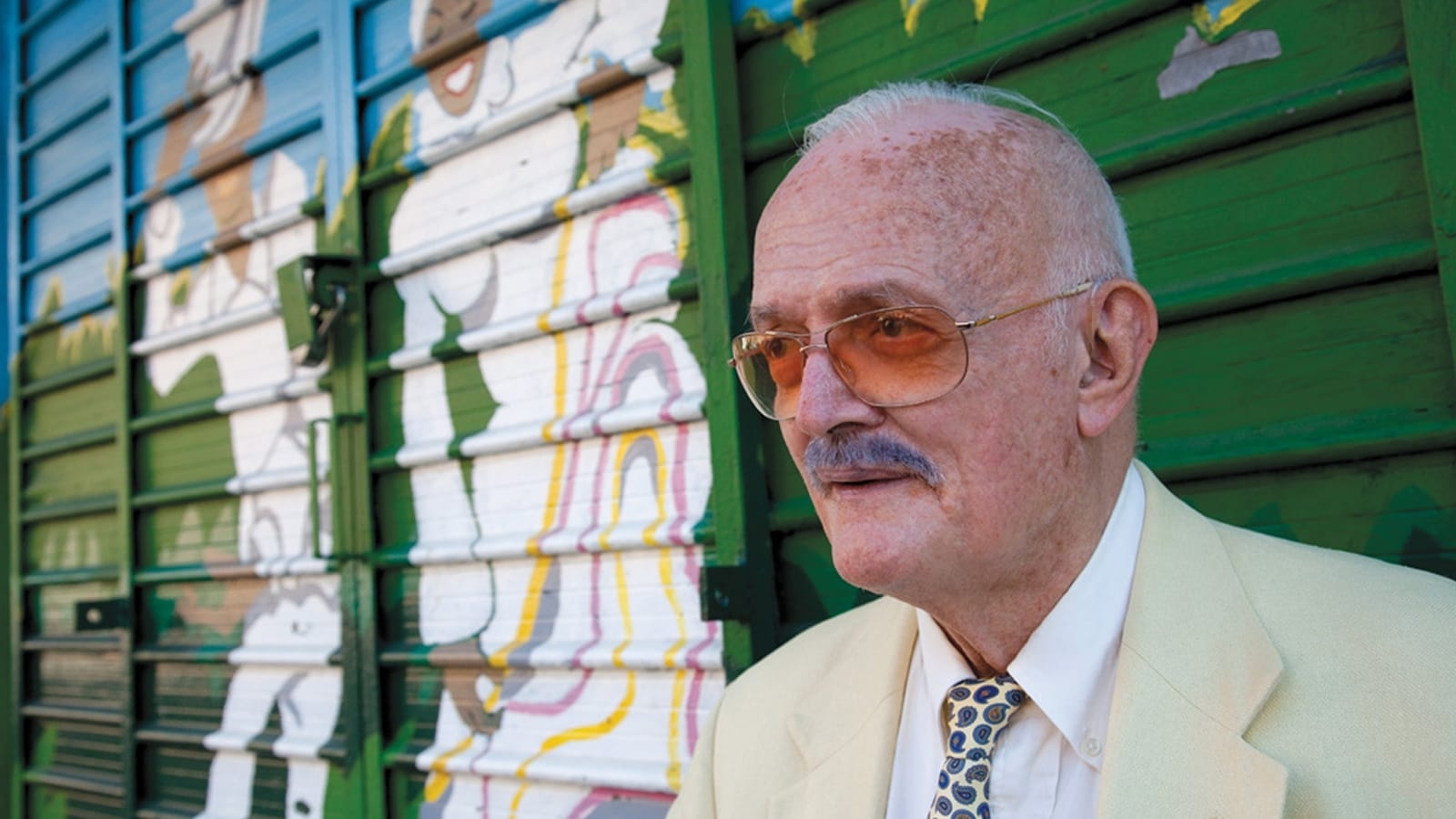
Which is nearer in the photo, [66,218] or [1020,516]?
[1020,516]

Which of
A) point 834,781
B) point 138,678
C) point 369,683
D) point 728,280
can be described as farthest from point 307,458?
point 834,781

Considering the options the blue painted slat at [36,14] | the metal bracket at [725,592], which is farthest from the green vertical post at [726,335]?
the blue painted slat at [36,14]

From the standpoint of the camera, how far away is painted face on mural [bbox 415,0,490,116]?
349cm

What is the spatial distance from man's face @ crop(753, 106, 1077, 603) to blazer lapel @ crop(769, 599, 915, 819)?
9.5 inches

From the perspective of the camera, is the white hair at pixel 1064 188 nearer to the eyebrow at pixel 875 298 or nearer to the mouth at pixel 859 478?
the eyebrow at pixel 875 298

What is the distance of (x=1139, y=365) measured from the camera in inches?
64.8

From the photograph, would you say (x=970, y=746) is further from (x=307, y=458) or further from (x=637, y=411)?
(x=307, y=458)

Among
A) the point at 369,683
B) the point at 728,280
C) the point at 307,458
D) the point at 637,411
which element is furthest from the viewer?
the point at 307,458

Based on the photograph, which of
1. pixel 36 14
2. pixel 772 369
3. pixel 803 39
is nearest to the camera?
pixel 772 369

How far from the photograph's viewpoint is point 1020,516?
1562 mm

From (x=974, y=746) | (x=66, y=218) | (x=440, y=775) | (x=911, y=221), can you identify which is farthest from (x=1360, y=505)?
(x=66, y=218)

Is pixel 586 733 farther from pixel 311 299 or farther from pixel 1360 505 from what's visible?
pixel 1360 505

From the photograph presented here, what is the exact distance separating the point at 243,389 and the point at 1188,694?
369 cm

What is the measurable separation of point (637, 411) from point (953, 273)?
1.50m
